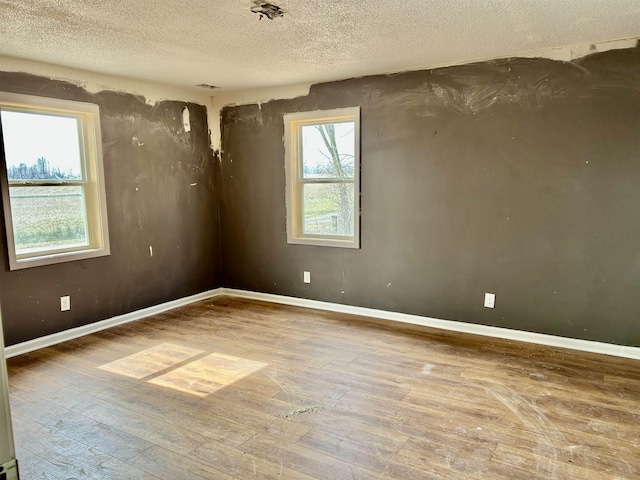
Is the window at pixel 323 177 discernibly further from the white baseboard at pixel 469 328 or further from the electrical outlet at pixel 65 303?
the electrical outlet at pixel 65 303

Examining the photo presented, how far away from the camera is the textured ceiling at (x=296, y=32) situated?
246 cm

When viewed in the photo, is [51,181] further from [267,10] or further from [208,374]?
[267,10]

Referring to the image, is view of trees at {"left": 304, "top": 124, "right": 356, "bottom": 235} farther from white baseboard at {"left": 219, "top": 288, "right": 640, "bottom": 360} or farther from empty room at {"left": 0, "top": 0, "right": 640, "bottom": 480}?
white baseboard at {"left": 219, "top": 288, "right": 640, "bottom": 360}

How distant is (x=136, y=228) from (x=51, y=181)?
2.87 feet

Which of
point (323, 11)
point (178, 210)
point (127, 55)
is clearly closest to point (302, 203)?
point (178, 210)

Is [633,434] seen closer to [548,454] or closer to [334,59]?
[548,454]

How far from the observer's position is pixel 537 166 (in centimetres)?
353

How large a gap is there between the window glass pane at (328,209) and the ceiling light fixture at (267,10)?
2.12 metres

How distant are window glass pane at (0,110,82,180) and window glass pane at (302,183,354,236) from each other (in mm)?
2222

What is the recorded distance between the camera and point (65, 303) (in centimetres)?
385

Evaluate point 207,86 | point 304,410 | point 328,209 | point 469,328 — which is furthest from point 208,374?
point 207,86

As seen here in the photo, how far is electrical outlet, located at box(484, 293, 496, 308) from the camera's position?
3803mm

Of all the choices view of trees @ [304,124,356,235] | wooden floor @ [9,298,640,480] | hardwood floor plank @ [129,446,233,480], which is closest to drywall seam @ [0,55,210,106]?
view of trees @ [304,124,356,235]

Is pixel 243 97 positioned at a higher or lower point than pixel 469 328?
higher
